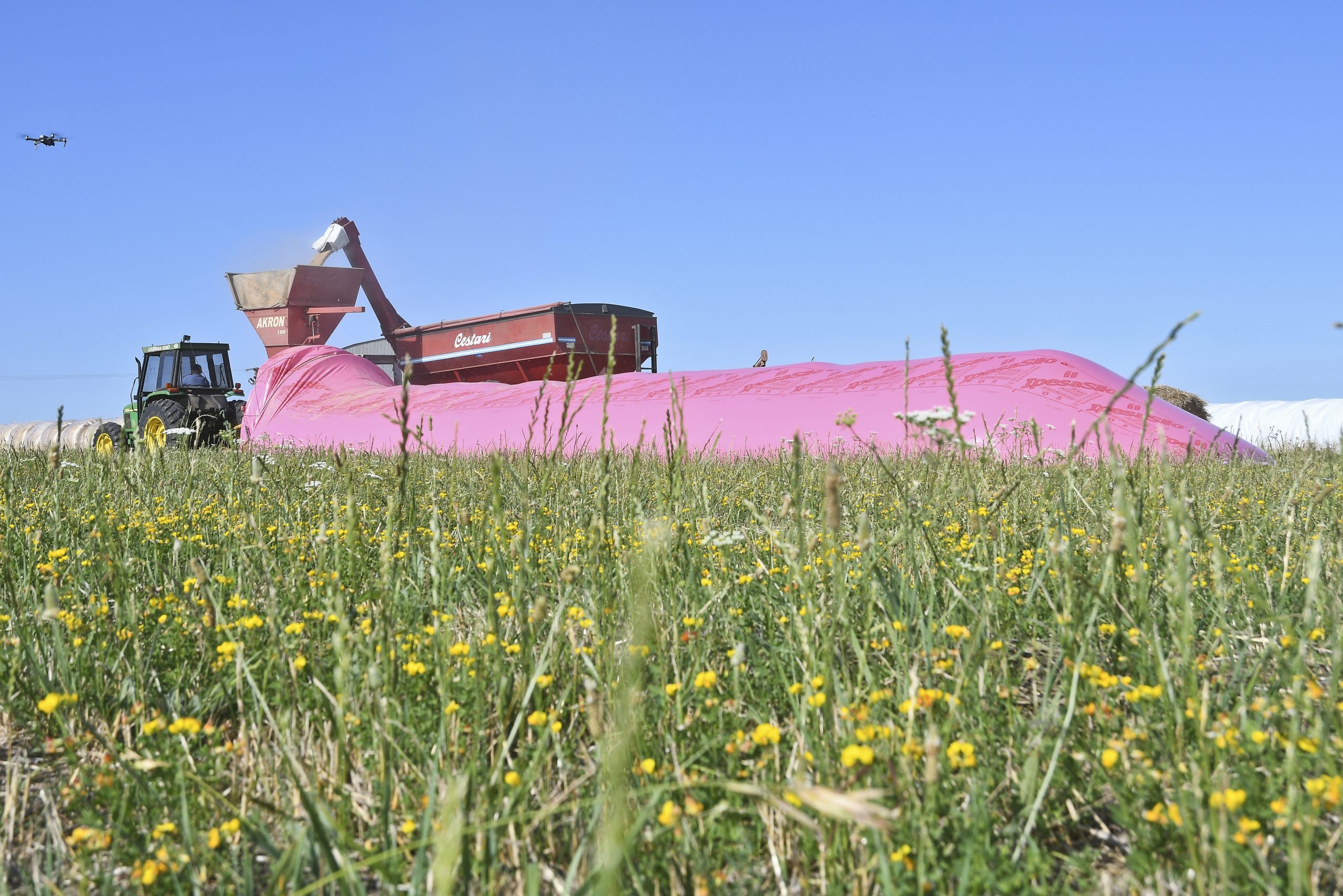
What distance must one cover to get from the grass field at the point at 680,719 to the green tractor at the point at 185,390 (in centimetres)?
1235

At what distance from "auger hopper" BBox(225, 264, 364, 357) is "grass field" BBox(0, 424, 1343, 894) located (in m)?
15.9

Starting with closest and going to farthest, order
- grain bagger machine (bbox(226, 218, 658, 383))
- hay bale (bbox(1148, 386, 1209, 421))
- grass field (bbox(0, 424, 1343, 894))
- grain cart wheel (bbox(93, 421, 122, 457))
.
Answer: grass field (bbox(0, 424, 1343, 894)) < grain cart wheel (bbox(93, 421, 122, 457)) < hay bale (bbox(1148, 386, 1209, 421)) < grain bagger machine (bbox(226, 218, 658, 383))

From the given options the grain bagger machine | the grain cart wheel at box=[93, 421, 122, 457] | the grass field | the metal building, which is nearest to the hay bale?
the grain bagger machine

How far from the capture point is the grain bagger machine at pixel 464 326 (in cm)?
1728

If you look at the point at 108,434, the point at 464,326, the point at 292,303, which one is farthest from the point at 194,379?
the point at 464,326

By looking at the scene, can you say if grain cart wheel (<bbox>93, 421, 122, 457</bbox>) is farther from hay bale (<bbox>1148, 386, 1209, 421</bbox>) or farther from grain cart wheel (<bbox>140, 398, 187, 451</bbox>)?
hay bale (<bbox>1148, 386, 1209, 421</bbox>)

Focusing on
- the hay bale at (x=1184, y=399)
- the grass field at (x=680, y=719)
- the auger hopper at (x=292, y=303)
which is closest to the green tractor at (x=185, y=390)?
the auger hopper at (x=292, y=303)

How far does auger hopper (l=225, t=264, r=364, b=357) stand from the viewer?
57.0 ft

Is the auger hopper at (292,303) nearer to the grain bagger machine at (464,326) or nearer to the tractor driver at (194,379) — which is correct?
the grain bagger machine at (464,326)

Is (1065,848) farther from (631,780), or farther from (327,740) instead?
(327,740)

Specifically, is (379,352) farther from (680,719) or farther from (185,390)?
(680,719)

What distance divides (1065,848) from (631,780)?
25.5 inches

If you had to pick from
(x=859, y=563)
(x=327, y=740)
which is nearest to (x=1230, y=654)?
(x=859, y=563)

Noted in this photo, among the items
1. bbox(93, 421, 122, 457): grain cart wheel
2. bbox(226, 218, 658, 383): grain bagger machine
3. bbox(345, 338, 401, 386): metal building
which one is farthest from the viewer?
bbox(345, 338, 401, 386): metal building
